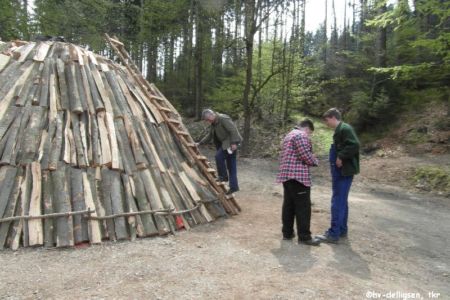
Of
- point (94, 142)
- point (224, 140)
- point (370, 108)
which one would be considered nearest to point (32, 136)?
point (94, 142)

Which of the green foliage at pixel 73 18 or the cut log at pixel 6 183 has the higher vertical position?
the green foliage at pixel 73 18

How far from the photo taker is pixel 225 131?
8109mm

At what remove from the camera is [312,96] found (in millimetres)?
22344

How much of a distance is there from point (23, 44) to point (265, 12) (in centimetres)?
1114

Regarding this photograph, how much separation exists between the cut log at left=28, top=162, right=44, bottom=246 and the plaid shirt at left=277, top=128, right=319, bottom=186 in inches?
131

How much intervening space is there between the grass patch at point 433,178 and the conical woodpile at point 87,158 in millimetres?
6327

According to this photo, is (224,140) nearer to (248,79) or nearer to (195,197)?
(195,197)

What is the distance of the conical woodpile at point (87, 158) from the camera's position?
18.0ft

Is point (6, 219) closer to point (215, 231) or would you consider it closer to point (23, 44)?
point (215, 231)

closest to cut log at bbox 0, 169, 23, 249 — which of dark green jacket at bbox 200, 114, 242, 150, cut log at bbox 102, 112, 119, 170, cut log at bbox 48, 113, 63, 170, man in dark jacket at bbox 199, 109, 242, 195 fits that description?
cut log at bbox 48, 113, 63, 170

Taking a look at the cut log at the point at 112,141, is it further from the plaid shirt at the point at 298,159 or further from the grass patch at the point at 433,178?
the grass patch at the point at 433,178

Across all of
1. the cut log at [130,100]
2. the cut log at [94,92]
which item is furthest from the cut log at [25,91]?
the cut log at [130,100]

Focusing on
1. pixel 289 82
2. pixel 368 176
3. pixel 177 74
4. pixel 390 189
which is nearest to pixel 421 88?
pixel 289 82

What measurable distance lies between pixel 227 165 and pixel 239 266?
12.1 ft
